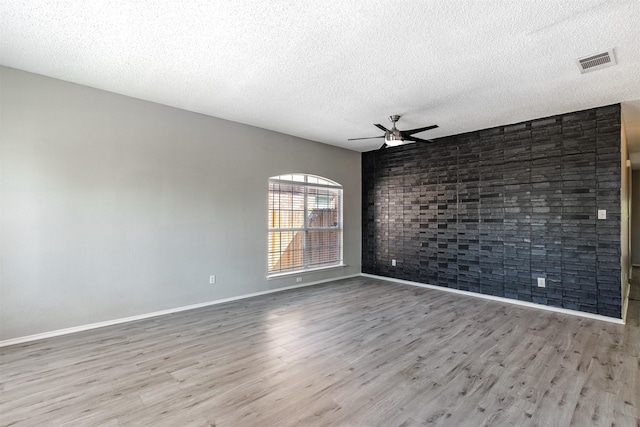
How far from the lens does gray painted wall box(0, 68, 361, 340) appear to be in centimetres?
314

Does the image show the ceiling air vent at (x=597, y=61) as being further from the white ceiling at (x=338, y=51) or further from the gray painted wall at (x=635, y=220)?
the gray painted wall at (x=635, y=220)

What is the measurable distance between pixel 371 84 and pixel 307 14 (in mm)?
1362

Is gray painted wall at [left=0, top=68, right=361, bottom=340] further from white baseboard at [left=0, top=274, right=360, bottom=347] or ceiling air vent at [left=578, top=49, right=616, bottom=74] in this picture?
ceiling air vent at [left=578, top=49, right=616, bottom=74]

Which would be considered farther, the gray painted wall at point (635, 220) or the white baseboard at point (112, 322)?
the gray painted wall at point (635, 220)

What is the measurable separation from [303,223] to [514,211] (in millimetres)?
3637

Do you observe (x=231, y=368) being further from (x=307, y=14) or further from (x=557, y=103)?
(x=557, y=103)

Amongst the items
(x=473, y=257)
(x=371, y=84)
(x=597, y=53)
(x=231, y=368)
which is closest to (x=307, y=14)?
(x=371, y=84)

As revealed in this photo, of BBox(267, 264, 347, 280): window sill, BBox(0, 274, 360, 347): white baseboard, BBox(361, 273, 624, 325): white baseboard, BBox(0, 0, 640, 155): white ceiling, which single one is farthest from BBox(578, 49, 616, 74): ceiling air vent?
BBox(0, 274, 360, 347): white baseboard

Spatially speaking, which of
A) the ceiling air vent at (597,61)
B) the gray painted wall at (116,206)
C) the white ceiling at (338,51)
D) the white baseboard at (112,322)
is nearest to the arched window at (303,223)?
the gray painted wall at (116,206)

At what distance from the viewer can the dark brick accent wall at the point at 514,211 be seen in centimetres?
402

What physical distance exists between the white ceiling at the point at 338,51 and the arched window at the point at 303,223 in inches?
69.6

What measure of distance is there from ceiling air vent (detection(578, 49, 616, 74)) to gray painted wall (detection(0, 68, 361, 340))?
13.8 ft

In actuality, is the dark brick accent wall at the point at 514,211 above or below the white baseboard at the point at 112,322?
above

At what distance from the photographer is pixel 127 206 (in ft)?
12.5
